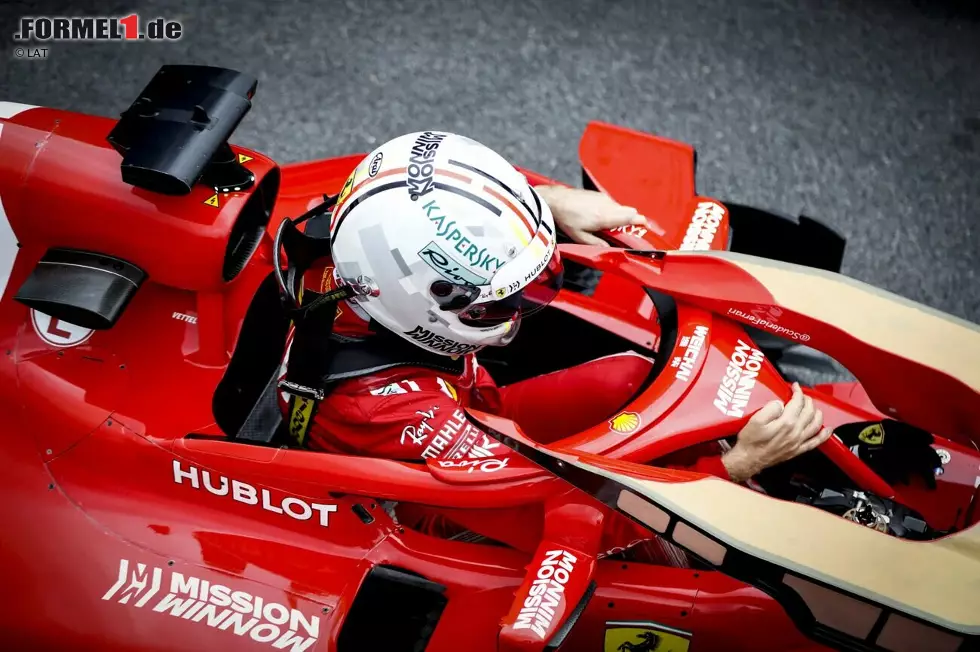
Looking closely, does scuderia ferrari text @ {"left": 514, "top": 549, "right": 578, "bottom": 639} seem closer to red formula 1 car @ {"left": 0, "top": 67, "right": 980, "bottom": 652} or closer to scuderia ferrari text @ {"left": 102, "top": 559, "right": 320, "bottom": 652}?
red formula 1 car @ {"left": 0, "top": 67, "right": 980, "bottom": 652}

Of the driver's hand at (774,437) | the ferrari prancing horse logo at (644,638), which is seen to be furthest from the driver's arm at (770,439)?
the ferrari prancing horse logo at (644,638)

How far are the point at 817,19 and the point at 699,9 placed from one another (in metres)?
0.51

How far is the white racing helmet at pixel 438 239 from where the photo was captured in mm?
1673

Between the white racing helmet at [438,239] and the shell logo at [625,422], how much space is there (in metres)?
0.30

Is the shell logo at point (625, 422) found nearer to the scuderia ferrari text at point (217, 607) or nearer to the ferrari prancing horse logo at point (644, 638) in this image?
the ferrari prancing horse logo at point (644, 638)

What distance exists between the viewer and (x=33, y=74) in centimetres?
360

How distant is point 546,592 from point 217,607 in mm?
645

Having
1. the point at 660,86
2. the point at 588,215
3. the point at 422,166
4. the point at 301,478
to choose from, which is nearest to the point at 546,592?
the point at 301,478

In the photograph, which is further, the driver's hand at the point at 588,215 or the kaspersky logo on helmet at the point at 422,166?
the driver's hand at the point at 588,215

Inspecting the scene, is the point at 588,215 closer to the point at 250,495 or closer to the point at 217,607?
the point at 250,495

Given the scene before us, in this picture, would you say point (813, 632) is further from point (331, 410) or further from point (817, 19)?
point (817, 19)

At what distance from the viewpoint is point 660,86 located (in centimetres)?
380

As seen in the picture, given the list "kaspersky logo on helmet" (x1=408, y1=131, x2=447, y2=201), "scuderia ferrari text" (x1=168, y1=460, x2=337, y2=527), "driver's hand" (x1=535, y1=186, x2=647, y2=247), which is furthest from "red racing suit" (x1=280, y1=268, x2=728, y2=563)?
"driver's hand" (x1=535, y1=186, x2=647, y2=247)

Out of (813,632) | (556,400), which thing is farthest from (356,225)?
(813,632)
